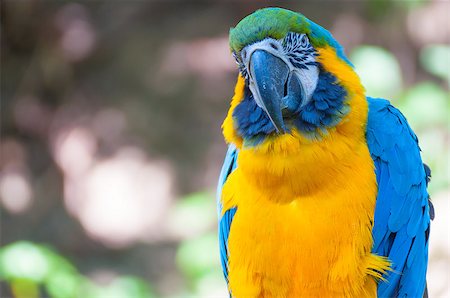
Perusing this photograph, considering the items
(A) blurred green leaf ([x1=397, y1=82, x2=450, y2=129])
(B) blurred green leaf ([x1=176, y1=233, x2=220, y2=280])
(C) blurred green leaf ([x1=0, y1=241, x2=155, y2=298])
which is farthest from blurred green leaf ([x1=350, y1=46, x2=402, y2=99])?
(C) blurred green leaf ([x1=0, y1=241, x2=155, y2=298])

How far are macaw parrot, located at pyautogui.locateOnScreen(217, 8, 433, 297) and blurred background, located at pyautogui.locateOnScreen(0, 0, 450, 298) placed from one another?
206 centimetres

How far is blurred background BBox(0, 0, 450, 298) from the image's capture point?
4.11 meters

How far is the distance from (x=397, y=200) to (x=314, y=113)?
36cm

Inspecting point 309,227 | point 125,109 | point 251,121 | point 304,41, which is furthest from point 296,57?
point 125,109

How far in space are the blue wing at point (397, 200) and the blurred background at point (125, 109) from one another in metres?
2.05

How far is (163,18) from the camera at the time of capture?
4.75 metres

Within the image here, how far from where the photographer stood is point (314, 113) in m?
1.59

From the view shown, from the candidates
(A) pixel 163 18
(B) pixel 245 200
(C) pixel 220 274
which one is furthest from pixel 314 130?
(A) pixel 163 18

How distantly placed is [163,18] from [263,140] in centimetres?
334

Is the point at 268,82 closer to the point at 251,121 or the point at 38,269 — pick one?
the point at 251,121

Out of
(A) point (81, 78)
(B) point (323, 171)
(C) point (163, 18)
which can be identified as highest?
(C) point (163, 18)

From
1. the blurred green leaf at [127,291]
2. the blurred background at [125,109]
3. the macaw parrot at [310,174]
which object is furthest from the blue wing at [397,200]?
the blurred background at [125,109]

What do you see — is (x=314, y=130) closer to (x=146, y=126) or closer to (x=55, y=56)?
(x=146, y=126)

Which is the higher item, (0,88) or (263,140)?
(0,88)
